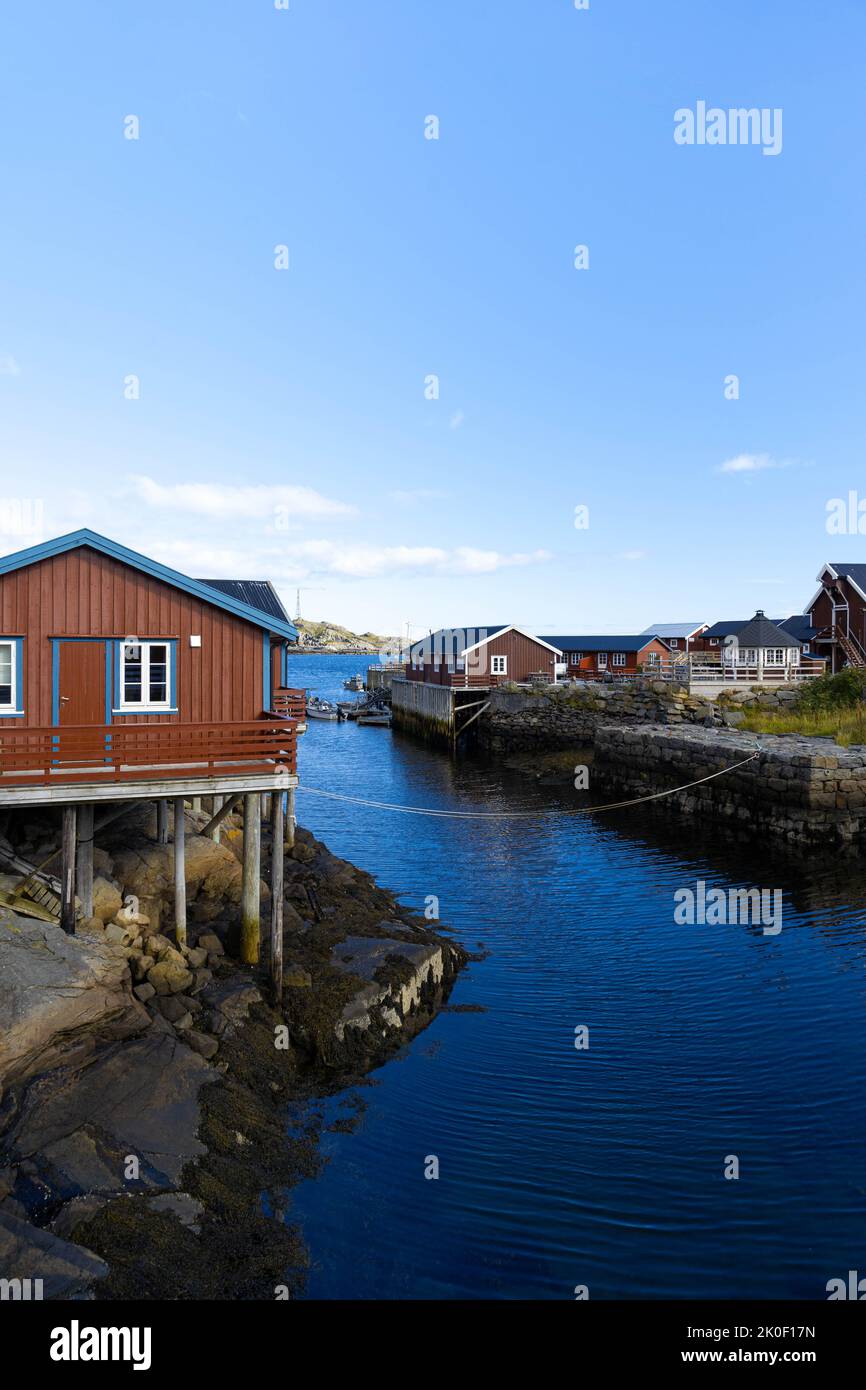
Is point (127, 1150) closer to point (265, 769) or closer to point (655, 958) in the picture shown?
point (265, 769)

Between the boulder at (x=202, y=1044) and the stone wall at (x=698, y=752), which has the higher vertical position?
the stone wall at (x=698, y=752)

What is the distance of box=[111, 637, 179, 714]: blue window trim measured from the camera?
16.2 meters

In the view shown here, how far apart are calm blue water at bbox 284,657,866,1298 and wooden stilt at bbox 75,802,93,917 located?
5807 mm

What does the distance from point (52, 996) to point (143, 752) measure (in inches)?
172

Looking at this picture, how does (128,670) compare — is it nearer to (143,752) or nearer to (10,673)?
(10,673)

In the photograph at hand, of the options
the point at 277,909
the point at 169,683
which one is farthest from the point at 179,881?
the point at 169,683

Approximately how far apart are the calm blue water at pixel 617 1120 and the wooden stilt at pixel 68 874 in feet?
17.6

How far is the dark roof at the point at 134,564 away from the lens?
1523 centimetres

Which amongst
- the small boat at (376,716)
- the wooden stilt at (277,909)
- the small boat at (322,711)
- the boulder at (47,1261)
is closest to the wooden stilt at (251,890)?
the wooden stilt at (277,909)

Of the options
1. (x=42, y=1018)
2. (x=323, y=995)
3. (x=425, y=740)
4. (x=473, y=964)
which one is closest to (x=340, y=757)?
(x=425, y=740)

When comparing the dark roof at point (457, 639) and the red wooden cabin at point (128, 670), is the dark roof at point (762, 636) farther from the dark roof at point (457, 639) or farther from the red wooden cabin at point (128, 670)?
the red wooden cabin at point (128, 670)

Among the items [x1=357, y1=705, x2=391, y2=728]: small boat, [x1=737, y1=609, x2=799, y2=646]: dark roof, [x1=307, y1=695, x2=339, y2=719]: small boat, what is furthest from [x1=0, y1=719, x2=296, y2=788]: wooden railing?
[x1=307, y1=695, x2=339, y2=719]: small boat

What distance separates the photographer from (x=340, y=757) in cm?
5825
